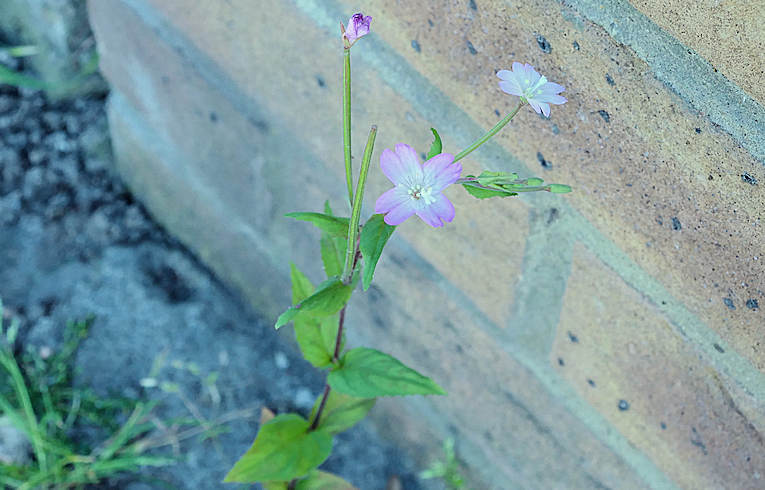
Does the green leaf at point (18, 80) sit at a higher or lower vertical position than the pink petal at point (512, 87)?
lower

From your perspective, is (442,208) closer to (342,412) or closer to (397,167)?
(397,167)

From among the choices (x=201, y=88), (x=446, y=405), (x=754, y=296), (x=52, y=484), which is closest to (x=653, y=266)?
(x=754, y=296)

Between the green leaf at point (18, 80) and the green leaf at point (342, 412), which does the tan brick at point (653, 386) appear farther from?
the green leaf at point (18, 80)

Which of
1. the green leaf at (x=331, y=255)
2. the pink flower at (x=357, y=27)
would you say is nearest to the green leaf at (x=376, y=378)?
the green leaf at (x=331, y=255)

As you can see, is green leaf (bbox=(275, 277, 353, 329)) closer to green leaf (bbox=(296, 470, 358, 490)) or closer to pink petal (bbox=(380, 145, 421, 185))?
pink petal (bbox=(380, 145, 421, 185))

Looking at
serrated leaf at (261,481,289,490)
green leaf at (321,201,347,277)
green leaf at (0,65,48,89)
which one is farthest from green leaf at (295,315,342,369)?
green leaf at (0,65,48,89)

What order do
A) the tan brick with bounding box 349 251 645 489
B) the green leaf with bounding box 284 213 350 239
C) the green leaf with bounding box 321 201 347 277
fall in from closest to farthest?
the green leaf with bounding box 284 213 350 239, the green leaf with bounding box 321 201 347 277, the tan brick with bounding box 349 251 645 489
